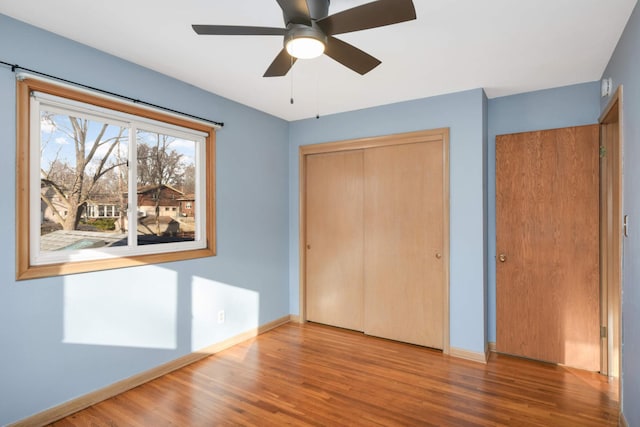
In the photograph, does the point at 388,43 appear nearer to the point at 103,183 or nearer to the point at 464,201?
the point at 464,201

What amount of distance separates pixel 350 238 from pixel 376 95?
5.17 feet

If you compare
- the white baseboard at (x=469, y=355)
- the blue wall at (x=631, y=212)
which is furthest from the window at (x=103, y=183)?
the blue wall at (x=631, y=212)

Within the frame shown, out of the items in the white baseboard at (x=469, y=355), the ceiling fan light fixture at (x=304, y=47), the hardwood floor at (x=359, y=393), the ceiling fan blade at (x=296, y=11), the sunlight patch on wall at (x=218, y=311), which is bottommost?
the hardwood floor at (x=359, y=393)

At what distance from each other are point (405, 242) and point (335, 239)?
0.86 meters

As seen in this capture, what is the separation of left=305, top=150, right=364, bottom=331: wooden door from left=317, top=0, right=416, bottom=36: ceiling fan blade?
2.22 metres

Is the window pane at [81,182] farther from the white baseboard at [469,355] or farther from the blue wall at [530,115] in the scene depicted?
the blue wall at [530,115]

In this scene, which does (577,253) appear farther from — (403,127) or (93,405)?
(93,405)

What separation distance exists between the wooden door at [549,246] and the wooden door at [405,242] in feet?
1.94

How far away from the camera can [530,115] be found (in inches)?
126

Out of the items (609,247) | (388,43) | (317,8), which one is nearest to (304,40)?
(317,8)

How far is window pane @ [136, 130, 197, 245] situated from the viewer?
2795mm

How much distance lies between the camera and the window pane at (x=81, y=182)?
2254 mm

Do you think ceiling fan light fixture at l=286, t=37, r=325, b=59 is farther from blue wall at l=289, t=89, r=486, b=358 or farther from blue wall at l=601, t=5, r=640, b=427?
blue wall at l=289, t=89, r=486, b=358

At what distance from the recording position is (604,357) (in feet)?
9.27
